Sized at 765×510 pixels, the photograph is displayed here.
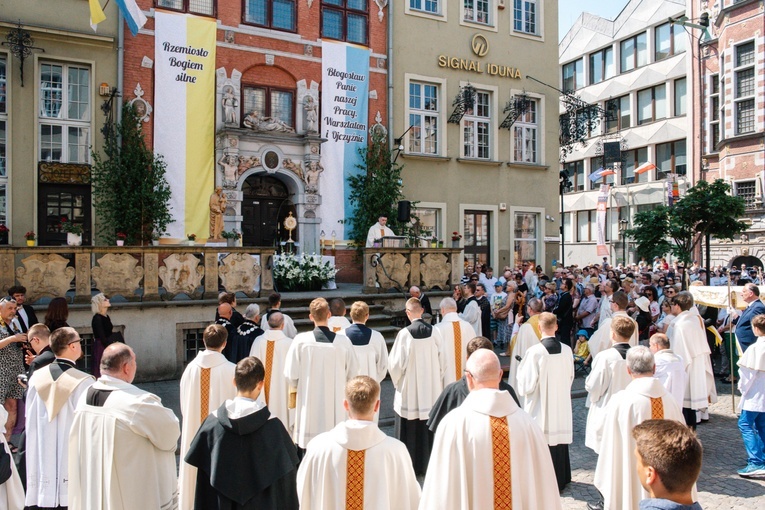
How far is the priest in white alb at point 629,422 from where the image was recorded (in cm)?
543

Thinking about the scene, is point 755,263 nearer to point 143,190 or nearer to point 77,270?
point 143,190

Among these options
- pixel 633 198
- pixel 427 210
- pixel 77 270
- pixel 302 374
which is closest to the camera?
pixel 302 374

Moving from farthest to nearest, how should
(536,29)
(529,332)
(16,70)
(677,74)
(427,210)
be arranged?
(677,74) < (536,29) < (427,210) < (16,70) < (529,332)

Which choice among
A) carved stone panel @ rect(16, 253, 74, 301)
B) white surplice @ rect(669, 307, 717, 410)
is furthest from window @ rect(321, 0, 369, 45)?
white surplice @ rect(669, 307, 717, 410)

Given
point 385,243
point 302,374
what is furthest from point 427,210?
point 302,374

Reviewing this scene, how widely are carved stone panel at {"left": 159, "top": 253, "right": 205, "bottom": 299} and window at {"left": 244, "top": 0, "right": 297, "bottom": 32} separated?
9033mm

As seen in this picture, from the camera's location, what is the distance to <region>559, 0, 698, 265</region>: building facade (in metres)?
37.6

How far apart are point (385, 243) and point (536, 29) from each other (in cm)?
1266

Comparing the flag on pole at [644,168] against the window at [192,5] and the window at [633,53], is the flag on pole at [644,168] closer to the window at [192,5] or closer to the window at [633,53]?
the window at [633,53]

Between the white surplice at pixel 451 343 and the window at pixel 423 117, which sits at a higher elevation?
the window at pixel 423 117

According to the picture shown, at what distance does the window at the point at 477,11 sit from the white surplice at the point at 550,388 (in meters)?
17.1

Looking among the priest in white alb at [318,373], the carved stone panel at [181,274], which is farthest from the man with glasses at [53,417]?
the carved stone panel at [181,274]

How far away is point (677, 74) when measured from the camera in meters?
37.3

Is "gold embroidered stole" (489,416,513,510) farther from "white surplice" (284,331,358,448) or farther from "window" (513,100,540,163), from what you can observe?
"window" (513,100,540,163)
